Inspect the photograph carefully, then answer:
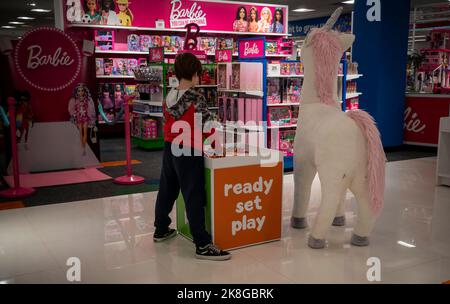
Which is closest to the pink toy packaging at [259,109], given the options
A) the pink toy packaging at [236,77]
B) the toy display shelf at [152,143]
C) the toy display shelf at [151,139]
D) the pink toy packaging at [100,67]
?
the pink toy packaging at [236,77]

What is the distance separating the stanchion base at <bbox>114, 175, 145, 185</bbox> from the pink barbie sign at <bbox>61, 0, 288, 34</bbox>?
474 cm

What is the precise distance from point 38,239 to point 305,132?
2527mm

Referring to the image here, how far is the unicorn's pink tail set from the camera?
344 cm

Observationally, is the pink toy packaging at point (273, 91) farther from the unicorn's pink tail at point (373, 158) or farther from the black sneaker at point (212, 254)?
the black sneaker at point (212, 254)

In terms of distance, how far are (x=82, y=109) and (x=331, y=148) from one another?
185 inches

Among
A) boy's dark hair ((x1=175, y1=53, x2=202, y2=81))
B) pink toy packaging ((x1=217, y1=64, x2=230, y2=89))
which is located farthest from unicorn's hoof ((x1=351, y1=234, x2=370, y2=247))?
pink toy packaging ((x1=217, y1=64, x2=230, y2=89))

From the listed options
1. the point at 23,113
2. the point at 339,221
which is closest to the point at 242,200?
the point at 339,221

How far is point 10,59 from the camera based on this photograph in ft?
21.2

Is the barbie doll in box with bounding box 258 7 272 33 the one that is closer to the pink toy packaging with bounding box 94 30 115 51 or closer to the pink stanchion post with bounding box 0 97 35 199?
the pink toy packaging with bounding box 94 30 115 51

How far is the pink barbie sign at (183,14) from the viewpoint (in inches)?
370

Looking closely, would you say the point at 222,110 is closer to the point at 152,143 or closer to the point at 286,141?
the point at 286,141
